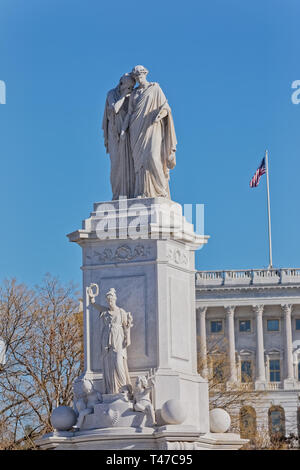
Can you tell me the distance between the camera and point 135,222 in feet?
58.0

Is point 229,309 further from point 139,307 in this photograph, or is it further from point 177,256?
point 139,307

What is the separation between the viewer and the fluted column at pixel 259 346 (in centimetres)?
10594

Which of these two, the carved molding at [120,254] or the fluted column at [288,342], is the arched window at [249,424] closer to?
the carved molding at [120,254]

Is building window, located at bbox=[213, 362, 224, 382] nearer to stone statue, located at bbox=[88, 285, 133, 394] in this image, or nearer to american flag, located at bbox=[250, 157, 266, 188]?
american flag, located at bbox=[250, 157, 266, 188]

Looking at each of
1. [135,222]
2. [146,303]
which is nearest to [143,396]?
[146,303]

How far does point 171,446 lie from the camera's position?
16.3m

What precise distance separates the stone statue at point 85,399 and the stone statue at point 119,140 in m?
2.79

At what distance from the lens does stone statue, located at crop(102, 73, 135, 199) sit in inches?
726

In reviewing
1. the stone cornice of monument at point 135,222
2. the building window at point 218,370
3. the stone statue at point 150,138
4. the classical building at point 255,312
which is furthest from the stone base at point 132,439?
the classical building at point 255,312

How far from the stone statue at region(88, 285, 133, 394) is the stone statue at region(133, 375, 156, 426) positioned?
0.26m

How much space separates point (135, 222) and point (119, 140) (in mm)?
1507

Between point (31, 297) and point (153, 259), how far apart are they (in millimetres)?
26438
